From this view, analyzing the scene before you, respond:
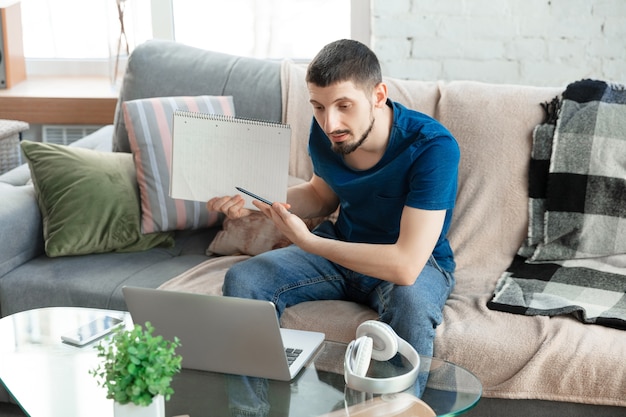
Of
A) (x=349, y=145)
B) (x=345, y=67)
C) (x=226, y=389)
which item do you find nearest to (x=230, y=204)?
(x=349, y=145)

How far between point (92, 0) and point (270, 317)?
245cm

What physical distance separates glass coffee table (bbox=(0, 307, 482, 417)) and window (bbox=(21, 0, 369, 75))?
6.03ft

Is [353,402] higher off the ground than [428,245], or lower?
lower

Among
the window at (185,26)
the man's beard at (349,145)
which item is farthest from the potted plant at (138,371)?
the window at (185,26)

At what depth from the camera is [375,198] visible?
2.04 metres

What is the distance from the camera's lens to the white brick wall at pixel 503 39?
2.88m

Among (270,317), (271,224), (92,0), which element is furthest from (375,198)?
(92,0)

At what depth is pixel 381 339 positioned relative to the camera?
5.20 feet

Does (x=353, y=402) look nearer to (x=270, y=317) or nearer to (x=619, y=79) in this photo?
(x=270, y=317)

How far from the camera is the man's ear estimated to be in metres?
1.92

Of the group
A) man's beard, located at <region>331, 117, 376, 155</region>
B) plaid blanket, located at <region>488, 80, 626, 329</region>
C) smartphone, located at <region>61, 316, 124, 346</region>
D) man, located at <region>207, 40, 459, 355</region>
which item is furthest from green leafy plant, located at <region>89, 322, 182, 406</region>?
plaid blanket, located at <region>488, 80, 626, 329</region>

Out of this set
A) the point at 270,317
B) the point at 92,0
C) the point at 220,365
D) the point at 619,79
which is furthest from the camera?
the point at 92,0

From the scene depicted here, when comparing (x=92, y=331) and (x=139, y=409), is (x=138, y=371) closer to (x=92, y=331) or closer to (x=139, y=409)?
(x=139, y=409)

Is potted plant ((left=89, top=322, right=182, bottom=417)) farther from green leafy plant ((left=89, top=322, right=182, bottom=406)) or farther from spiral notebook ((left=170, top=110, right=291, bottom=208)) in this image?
spiral notebook ((left=170, top=110, right=291, bottom=208))
